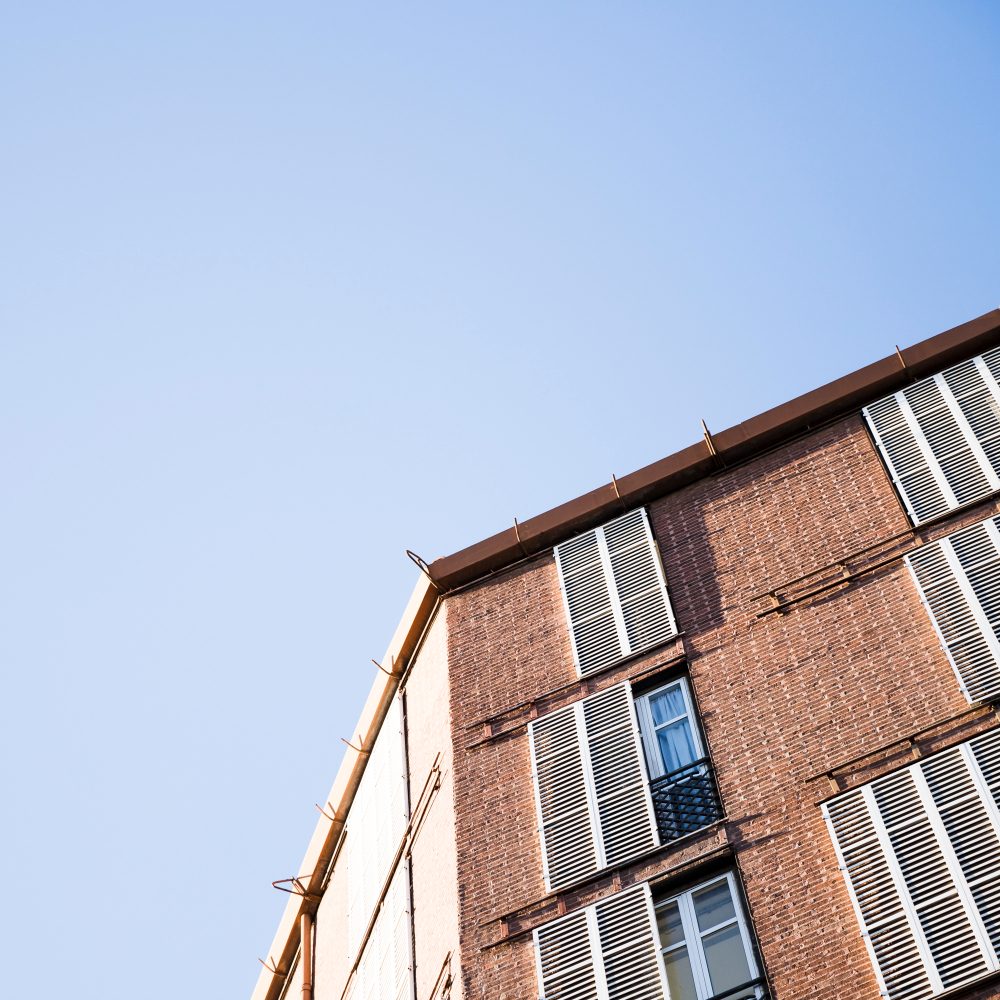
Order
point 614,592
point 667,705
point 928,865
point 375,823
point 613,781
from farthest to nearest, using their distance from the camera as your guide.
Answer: point 375,823
point 614,592
point 667,705
point 613,781
point 928,865

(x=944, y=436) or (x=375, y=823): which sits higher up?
(x=944, y=436)

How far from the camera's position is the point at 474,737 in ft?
88.4

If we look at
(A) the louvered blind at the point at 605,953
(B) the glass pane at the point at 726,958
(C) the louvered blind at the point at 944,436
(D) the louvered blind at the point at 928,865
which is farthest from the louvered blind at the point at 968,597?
(A) the louvered blind at the point at 605,953

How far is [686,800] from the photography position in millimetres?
24188

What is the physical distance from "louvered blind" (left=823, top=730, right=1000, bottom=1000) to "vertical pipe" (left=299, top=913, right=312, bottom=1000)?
12.8m

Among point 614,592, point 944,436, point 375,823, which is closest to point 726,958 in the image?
point 614,592

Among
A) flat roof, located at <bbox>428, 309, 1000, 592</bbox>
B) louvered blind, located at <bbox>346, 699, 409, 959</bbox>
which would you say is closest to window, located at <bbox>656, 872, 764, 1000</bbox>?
louvered blind, located at <bbox>346, 699, 409, 959</bbox>

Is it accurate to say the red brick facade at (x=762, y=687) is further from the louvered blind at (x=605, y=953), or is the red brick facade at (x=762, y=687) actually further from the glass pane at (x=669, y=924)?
the glass pane at (x=669, y=924)

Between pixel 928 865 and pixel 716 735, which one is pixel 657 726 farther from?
pixel 928 865

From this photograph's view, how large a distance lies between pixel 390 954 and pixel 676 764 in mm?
5454

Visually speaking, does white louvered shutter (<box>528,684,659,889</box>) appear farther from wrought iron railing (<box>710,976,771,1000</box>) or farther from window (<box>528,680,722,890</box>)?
wrought iron railing (<box>710,976,771,1000</box>)

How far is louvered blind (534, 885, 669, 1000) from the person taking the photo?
22.3 meters

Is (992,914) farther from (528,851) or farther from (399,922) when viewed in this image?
(399,922)

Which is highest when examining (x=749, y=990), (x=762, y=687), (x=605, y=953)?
(x=762, y=687)
